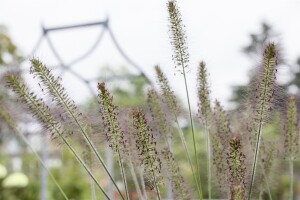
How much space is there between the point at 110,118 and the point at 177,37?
8.6 inches

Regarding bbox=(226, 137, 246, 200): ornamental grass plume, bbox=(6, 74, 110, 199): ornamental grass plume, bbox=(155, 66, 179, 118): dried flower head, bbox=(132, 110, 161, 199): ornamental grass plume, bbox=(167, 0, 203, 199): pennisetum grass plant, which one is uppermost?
bbox=(167, 0, 203, 199): pennisetum grass plant

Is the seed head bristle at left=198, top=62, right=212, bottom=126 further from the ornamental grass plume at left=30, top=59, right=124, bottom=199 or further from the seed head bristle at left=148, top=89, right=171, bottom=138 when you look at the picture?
the ornamental grass plume at left=30, top=59, right=124, bottom=199

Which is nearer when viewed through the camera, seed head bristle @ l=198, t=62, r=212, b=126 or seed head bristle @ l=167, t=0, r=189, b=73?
seed head bristle @ l=167, t=0, r=189, b=73

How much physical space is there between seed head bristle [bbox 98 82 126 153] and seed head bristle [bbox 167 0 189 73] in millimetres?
179

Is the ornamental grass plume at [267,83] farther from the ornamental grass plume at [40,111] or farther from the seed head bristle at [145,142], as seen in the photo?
the ornamental grass plume at [40,111]

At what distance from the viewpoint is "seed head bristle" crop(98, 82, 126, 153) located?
1.23 meters

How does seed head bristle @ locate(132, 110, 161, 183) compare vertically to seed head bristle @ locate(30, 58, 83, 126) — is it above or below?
below

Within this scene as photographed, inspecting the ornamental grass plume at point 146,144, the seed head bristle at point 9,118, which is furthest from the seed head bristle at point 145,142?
the seed head bristle at point 9,118

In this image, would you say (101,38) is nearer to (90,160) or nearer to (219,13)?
(219,13)

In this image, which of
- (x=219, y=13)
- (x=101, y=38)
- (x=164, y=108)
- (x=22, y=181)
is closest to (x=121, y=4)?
(x=101, y=38)

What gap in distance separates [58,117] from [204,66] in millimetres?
355

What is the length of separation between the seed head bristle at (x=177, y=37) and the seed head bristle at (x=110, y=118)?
0.59 ft

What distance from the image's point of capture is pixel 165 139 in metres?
1.69

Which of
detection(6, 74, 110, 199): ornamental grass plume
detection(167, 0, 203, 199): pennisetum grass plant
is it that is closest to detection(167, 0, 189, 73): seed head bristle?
detection(167, 0, 203, 199): pennisetum grass plant
